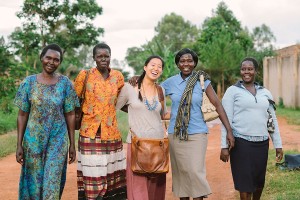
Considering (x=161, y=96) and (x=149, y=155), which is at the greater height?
(x=161, y=96)

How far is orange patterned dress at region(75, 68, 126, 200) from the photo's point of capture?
14.4 feet

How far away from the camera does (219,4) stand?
118 feet

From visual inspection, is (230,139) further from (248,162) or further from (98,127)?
(98,127)

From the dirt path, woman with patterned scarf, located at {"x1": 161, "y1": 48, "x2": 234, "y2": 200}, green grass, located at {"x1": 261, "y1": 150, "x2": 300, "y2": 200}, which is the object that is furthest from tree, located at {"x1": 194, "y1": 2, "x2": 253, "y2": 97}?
woman with patterned scarf, located at {"x1": 161, "y1": 48, "x2": 234, "y2": 200}

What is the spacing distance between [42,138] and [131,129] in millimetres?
809

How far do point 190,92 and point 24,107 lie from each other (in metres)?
1.50

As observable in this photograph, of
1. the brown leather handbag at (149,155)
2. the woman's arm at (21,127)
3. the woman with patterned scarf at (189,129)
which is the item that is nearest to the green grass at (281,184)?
the woman with patterned scarf at (189,129)

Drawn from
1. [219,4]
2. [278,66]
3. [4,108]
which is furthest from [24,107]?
[219,4]

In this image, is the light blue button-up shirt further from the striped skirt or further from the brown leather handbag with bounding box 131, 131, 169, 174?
the striped skirt

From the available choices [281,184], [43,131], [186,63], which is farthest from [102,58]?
[281,184]

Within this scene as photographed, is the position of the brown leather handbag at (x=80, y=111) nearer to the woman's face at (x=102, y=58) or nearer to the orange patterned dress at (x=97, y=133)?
the orange patterned dress at (x=97, y=133)

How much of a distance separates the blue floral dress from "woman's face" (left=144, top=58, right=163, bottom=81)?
80 centimetres

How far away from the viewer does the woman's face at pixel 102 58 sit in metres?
4.38

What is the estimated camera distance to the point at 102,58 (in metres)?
4.39
